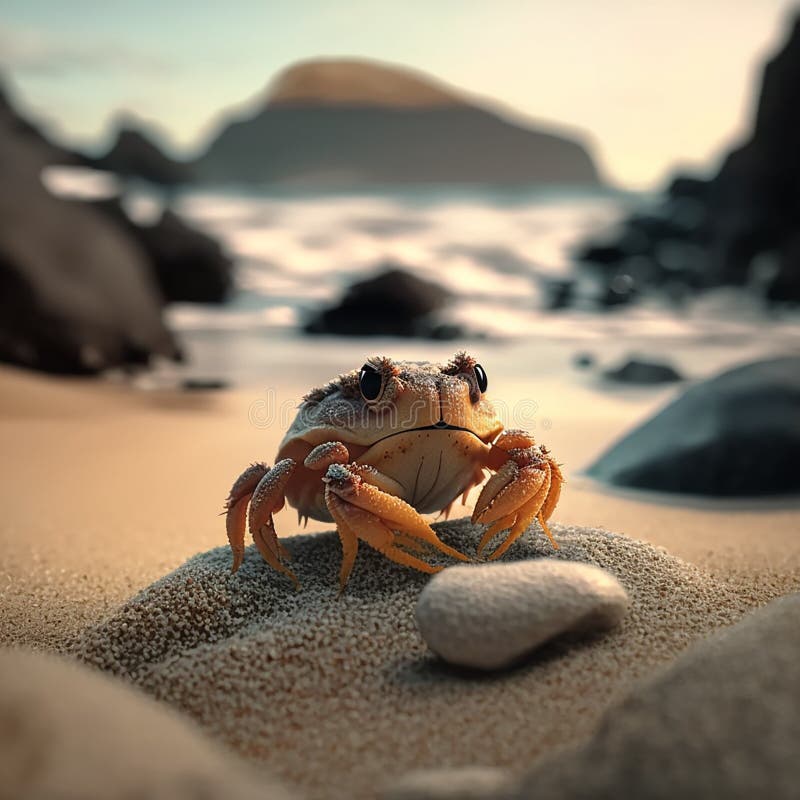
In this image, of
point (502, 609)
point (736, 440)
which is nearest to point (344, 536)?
point (502, 609)

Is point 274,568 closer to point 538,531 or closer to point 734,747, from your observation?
point 538,531

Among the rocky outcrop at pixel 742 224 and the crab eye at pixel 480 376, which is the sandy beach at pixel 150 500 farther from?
the rocky outcrop at pixel 742 224

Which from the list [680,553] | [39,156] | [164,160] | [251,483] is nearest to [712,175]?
[164,160]

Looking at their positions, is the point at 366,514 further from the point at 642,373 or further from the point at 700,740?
the point at 642,373

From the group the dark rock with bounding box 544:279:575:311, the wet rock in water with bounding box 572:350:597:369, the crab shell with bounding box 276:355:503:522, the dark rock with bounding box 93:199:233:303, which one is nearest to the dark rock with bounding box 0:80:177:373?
the dark rock with bounding box 93:199:233:303

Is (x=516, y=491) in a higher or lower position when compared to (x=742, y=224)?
lower

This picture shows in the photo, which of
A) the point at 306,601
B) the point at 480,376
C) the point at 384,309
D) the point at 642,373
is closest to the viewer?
the point at 306,601
